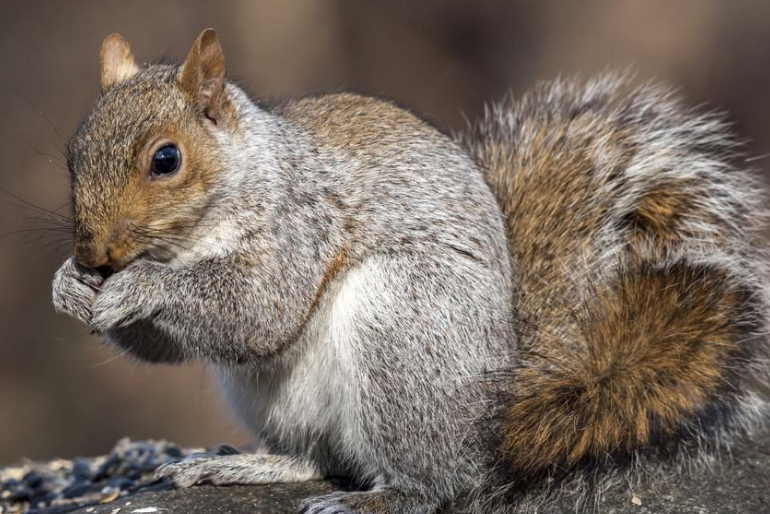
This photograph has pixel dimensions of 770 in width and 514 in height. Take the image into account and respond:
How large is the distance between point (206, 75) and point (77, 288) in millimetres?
577

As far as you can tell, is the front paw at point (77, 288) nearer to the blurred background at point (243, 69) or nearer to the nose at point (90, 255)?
the nose at point (90, 255)

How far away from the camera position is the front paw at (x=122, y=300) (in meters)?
2.43

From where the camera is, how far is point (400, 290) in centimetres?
253

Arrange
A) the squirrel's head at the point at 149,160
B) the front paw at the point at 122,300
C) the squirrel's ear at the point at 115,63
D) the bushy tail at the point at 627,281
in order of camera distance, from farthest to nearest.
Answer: the squirrel's ear at the point at 115,63 < the bushy tail at the point at 627,281 < the front paw at the point at 122,300 < the squirrel's head at the point at 149,160

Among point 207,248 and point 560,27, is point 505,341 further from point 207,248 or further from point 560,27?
point 560,27

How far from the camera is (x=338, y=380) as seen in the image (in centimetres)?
252

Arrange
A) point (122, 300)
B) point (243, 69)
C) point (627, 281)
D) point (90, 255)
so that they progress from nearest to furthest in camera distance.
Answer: point (90, 255)
point (122, 300)
point (627, 281)
point (243, 69)

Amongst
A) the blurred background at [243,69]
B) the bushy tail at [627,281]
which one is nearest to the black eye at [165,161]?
the bushy tail at [627,281]

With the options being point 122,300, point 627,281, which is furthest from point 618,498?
point 122,300

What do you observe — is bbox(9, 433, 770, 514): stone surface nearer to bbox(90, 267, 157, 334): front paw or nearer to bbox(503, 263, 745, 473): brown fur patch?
bbox(503, 263, 745, 473): brown fur patch

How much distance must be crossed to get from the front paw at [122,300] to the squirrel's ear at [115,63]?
0.52 m

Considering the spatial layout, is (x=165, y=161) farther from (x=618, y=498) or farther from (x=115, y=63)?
(x=618, y=498)

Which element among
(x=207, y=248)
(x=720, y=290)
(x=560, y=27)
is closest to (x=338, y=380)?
Result: (x=207, y=248)

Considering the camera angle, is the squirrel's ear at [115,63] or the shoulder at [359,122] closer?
the squirrel's ear at [115,63]
